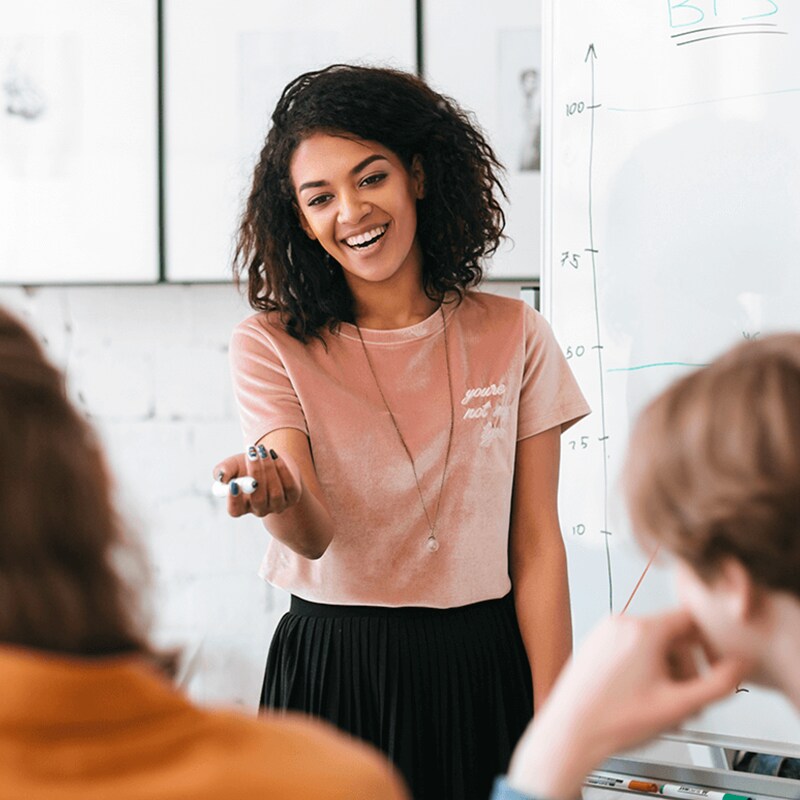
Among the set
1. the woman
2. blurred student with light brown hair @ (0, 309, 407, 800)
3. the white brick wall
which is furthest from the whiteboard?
blurred student with light brown hair @ (0, 309, 407, 800)

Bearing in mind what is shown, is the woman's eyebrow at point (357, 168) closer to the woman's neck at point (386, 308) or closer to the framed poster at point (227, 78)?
the woman's neck at point (386, 308)

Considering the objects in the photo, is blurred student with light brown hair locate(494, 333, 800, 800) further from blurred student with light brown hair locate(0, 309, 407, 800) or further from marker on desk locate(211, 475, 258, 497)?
marker on desk locate(211, 475, 258, 497)

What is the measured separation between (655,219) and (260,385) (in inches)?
23.8

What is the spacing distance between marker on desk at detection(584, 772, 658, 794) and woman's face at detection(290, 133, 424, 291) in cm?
66

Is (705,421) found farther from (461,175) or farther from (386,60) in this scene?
(386,60)

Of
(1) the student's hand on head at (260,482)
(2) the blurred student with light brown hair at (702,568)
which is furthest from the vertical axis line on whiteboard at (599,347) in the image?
(2) the blurred student with light brown hair at (702,568)

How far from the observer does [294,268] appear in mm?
1428

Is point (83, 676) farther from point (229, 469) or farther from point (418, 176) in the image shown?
point (418, 176)

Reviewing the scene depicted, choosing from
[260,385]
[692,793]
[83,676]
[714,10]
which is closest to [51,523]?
[83,676]

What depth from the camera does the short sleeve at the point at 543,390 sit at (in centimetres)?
139

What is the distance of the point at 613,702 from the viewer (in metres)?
0.74

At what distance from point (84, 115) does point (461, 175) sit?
95 centimetres

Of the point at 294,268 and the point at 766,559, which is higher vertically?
the point at 294,268

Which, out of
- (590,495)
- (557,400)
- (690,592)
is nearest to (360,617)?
(557,400)
